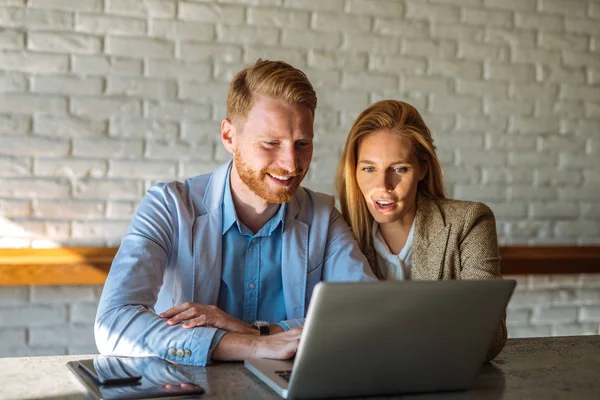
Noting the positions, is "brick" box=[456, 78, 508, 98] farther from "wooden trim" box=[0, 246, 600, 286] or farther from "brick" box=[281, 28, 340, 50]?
"wooden trim" box=[0, 246, 600, 286]

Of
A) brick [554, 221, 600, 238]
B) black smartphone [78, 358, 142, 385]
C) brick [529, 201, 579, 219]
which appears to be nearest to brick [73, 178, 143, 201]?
black smartphone [78, 358, 142, 385]

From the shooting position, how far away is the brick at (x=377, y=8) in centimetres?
Answer: 326

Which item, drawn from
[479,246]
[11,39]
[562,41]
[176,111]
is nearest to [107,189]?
[176,111]

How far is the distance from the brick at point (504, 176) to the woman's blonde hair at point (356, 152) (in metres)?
1.13

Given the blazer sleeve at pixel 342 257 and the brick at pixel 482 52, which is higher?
the brick at pixel 482 52

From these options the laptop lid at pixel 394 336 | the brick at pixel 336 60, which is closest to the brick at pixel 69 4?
the brick at pixel 336 60

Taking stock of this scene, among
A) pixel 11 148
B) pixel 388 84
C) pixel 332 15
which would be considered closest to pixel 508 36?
pixel 388 84

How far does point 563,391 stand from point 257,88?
1.14m

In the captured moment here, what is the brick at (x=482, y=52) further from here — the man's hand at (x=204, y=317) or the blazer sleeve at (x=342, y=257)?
the man's hand at (x=204, y=317)

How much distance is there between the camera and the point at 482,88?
3482mm

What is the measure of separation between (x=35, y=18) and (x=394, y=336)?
2.13 m

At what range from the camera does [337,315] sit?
1262mm

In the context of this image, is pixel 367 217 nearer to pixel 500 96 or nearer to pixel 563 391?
pixel 563 391

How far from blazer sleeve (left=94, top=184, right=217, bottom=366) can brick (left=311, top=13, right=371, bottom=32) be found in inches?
52.8
